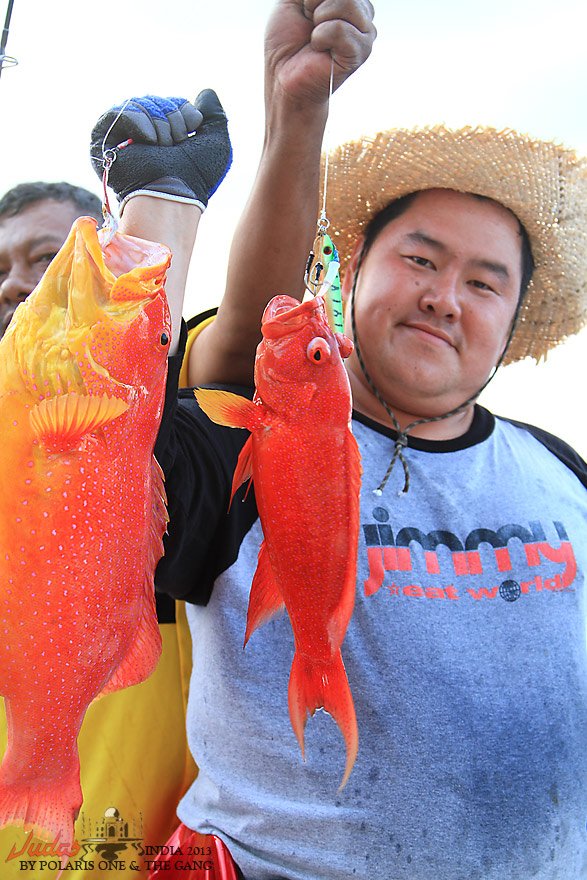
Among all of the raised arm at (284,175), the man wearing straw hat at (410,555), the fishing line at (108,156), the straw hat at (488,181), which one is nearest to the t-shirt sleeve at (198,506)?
the man wearing straw hat at (410,555)

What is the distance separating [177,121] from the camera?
167cm

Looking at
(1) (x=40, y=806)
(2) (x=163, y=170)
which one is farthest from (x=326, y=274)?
(1) (x=40, y=806)

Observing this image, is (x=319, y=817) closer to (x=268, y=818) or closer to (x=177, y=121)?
(x=268, y=818)

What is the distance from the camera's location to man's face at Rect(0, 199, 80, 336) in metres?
2.70

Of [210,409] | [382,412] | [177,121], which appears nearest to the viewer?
[210,409]

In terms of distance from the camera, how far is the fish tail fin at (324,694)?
1.33m

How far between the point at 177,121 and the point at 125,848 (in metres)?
2.06

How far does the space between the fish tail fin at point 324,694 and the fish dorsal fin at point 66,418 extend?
0.56 m

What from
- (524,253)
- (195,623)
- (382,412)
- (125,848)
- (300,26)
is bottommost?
(125,848)

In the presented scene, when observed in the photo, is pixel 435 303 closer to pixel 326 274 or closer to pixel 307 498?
pixel 326 274

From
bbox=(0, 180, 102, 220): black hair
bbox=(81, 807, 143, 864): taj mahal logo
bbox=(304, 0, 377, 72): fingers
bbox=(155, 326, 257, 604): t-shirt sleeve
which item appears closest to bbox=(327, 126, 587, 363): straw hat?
bbox=(304, 0, 377, 72): fingers

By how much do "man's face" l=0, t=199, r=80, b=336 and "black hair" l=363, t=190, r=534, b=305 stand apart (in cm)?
111

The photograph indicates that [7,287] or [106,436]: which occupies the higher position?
[106,436]

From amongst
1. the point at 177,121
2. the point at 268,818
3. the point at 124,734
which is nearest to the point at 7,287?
the point at 177,121
